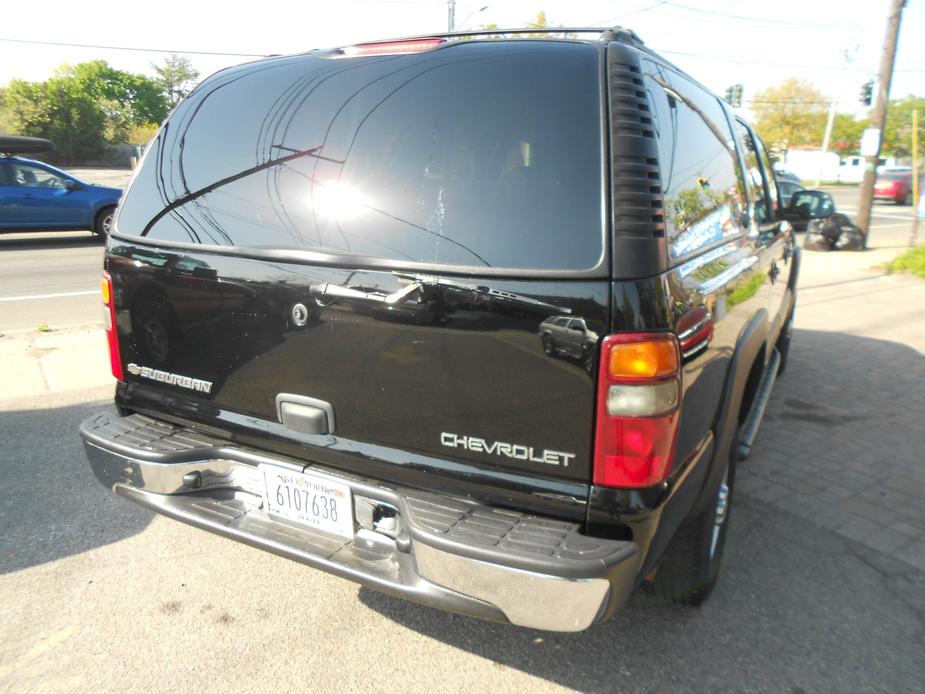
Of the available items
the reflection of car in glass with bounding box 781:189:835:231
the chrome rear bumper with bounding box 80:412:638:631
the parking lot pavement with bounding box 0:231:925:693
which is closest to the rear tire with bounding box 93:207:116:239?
the parking lot pavement with bounding box 0:231:925:693

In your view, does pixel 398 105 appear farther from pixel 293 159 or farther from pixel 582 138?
pixel 582 138

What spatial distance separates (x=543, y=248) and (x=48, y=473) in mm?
3220

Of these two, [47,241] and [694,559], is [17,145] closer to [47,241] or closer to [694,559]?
[47,241]

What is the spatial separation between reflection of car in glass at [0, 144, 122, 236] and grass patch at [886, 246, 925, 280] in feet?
47.7

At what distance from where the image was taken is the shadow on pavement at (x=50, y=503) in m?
3.08

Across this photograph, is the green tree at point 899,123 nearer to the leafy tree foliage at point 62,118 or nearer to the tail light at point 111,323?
the leafy tree foliage at point 62,118

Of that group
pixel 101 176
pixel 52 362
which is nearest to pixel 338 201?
pixel 52 362

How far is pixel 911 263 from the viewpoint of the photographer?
11.4 m

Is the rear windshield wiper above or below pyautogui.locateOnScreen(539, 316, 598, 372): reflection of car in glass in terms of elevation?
above

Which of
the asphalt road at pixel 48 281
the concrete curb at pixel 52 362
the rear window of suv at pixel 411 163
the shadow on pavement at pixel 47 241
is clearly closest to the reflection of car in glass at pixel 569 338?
the rear window of suv at pixel 411 163

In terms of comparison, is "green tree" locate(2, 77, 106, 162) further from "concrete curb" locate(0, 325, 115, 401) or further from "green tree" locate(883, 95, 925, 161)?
"green tree" locate(883, 95, 925, 161)

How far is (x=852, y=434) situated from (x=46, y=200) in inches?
558

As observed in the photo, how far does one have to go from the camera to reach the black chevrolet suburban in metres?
1.88

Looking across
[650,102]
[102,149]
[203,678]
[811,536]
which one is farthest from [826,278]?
[102,149]
